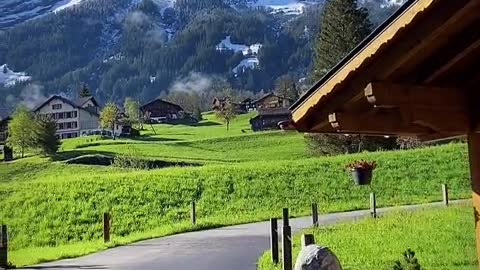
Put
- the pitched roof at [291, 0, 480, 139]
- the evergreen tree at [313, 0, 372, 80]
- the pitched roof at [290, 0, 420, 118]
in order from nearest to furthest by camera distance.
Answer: the pitched roof at [291, 0, 480, 139]
the pitched roof at [290, 0, 420, 118]
the evergreen tree at [313, 0, 372, 80]

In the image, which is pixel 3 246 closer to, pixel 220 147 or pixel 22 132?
pixel 220 147

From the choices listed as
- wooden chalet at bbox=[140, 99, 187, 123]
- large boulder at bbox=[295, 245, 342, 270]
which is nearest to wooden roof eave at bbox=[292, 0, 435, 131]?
large boulder at bbox=[295, 245, 342, 270]

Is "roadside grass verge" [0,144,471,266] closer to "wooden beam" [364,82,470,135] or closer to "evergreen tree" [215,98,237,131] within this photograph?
"wooden beam" [364,82,470,135]

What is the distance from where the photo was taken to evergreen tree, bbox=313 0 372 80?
170 feet

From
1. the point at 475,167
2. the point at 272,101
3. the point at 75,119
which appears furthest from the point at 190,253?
the point at 75,119

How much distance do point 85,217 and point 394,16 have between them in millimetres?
26532

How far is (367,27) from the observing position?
173 ft

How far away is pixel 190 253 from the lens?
17703 mm

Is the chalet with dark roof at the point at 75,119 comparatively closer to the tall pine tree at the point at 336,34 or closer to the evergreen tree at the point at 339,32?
the tall pine tree at the point at 336,34

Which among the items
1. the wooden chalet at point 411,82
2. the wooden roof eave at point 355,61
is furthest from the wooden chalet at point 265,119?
the wooden roof eave at point 355,61

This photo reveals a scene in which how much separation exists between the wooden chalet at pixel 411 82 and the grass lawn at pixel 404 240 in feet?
22.3

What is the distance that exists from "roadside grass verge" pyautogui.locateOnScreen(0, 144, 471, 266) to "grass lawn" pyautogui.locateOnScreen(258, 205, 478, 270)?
25.9 feet

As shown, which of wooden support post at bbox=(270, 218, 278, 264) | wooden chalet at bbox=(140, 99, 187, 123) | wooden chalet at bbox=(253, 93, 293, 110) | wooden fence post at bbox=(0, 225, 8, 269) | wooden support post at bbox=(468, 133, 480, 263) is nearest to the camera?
wooden support post at bbox=(468, 133, 480, 263)

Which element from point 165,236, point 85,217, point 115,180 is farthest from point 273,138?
point 165,236
